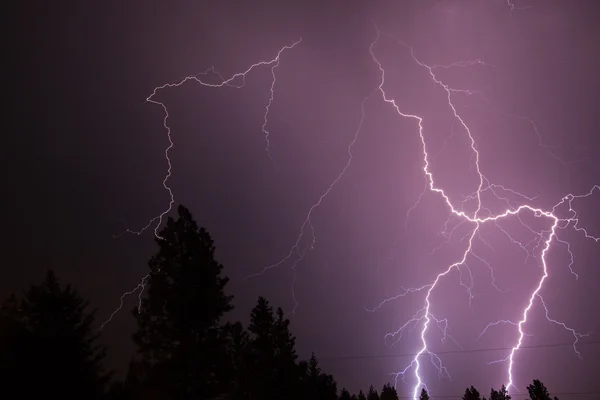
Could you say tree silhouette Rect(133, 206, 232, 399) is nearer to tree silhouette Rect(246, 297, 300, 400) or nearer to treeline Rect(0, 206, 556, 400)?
treeline Rect(0, 206, 556, 400)

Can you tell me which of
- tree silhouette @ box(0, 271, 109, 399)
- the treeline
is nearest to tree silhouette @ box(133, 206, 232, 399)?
the treeline

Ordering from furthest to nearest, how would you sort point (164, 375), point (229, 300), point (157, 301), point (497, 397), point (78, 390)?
point (497, 397), point (229, 300), point (157, 301), point (164, 375), point (78, 390)

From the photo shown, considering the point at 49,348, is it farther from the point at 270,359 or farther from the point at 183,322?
the point at 270,359

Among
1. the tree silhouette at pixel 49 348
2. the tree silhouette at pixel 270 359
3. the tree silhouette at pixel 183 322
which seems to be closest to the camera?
the tree silhouette at pixel 49 348

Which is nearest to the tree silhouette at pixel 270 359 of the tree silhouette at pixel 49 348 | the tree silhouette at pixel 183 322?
the tree silhouette at pixel 183 322

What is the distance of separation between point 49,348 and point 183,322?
3.48 meters

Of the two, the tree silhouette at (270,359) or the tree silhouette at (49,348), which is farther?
the tree silhouette at (270,359)

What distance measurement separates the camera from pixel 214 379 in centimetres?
934

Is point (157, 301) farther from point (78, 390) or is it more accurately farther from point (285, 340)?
point (285, 340)

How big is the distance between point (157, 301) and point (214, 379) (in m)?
2.34

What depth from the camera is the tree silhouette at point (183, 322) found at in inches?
352

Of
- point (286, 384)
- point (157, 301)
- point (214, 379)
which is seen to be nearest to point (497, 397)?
point (286, 384)

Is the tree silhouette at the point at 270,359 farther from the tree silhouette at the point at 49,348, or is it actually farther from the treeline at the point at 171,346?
the tree silhouette at the point at 49,348

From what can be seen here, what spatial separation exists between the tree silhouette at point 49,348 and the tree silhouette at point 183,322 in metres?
2.65
